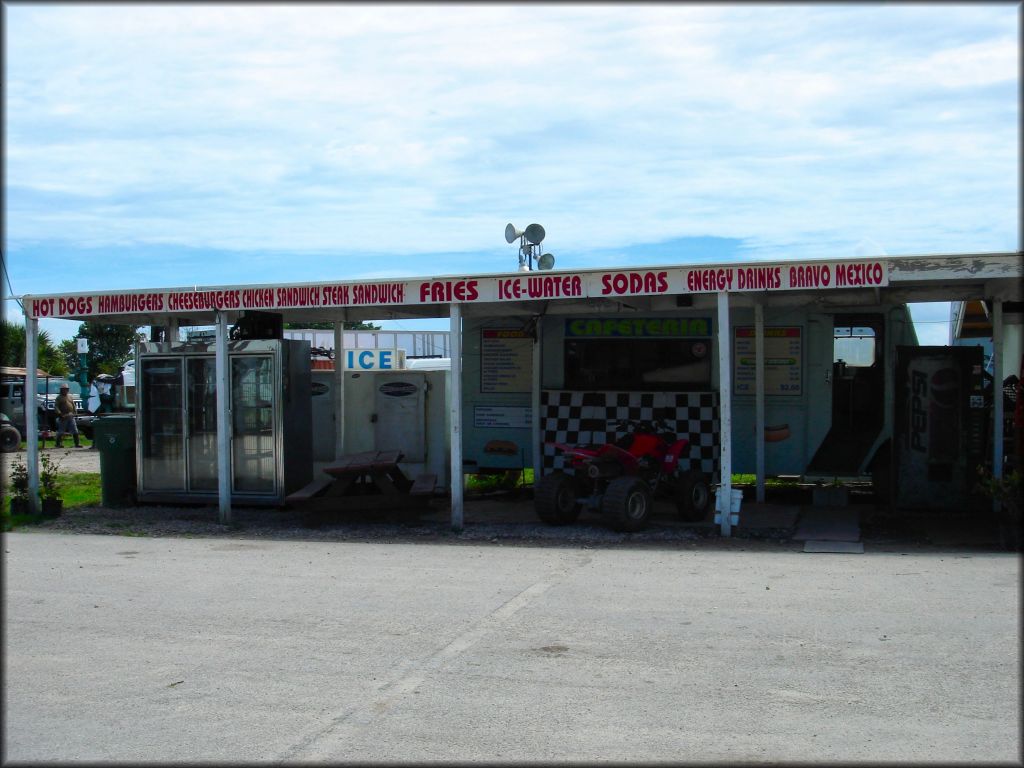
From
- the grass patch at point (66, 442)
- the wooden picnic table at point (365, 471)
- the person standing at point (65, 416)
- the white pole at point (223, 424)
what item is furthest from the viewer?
the grass patch at point (66, 442)

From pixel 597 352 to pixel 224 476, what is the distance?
562 centimetres

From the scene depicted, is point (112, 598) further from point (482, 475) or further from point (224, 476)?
point (482, 475)

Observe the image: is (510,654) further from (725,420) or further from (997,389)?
(997,389)

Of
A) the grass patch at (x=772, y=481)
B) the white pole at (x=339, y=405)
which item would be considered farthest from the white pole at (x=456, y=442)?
the grass patch at (x=772, y=481)

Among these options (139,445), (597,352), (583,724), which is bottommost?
(583,724)

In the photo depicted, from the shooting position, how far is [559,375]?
48.6ft

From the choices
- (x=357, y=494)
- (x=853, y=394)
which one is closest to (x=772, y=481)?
(x=853, y=394)

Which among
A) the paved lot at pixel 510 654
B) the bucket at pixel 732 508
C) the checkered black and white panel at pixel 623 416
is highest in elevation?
the checkered black and white panel at pixel 623 416

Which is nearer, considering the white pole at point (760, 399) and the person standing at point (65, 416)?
the white pole at point (760, 399)

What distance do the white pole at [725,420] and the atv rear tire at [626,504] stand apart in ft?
2.73

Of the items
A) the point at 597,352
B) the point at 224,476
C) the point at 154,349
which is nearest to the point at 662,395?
the point at 597,352

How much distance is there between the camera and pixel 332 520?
12469mm

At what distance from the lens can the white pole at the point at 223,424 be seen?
12570 mm

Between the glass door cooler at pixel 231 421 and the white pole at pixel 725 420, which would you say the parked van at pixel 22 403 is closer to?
the glass door cooler at pixel 231 421
